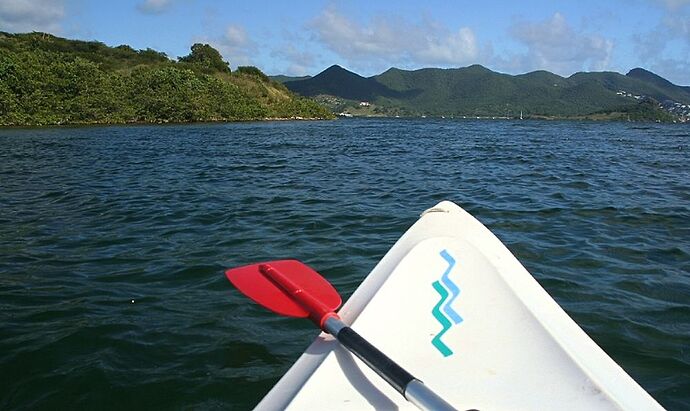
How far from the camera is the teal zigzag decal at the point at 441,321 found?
2.45 metres

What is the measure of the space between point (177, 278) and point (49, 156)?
16087 millimetres

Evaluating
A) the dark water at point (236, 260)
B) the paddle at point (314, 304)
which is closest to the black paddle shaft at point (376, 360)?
the paddle at point (314, 304)

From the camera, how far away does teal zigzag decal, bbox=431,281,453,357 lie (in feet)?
8.05

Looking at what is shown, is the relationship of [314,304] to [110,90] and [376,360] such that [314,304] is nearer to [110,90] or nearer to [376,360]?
[376,360]

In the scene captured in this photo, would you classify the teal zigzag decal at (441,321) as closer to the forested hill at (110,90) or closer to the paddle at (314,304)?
the paddle at (314,304)

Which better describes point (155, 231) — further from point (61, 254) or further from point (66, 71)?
point (66, 71)

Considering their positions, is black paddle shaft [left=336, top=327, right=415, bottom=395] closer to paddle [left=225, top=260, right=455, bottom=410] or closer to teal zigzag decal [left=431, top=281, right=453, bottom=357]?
paddle [left=225, top=260, right=455, bottom=410]

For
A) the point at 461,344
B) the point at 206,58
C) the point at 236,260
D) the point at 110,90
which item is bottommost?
the point at 236,260

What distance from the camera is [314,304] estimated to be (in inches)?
109

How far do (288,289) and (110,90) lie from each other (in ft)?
191

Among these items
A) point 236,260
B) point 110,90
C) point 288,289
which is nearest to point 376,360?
point 288,289

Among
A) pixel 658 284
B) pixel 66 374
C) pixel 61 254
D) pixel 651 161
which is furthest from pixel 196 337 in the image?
pixel 651 161

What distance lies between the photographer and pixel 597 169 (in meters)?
13.9

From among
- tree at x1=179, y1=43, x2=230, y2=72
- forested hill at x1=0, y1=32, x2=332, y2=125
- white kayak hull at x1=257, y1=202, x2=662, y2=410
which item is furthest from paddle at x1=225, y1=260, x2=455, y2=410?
tree at x1=179, y1=43, x2=230, y2=72
